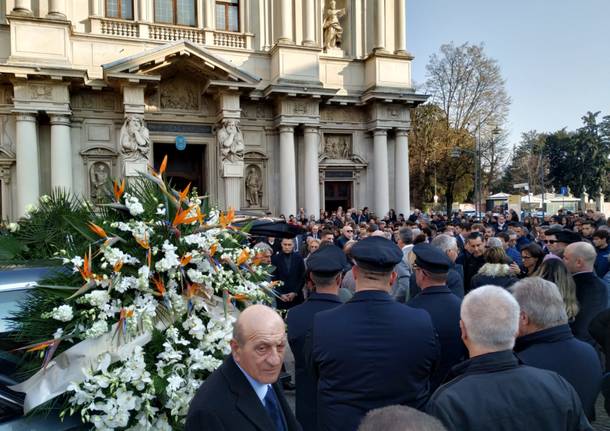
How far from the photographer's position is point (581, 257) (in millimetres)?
4609

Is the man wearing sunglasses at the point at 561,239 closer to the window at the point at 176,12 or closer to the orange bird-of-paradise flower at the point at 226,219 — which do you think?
the orange bird-of-paradise flower at the point at 226,219

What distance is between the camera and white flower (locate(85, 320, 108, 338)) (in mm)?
2703

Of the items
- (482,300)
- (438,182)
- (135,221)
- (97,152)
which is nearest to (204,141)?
(97,152)

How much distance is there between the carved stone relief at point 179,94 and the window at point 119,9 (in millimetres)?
3348

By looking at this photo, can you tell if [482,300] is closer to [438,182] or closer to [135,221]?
[135,221]

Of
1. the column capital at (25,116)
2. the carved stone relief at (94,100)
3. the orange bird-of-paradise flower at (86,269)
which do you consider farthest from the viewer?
the carved stone relief at (94,100)

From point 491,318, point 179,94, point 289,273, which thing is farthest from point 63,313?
point 179,94

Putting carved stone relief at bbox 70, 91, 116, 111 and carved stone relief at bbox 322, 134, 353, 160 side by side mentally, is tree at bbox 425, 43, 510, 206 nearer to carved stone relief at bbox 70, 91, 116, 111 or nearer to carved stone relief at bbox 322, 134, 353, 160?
carved stone relief at bbox 322, 134, 353, 160

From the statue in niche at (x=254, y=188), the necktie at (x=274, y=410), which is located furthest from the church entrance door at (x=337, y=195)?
the necktie at (x=274, y=410)

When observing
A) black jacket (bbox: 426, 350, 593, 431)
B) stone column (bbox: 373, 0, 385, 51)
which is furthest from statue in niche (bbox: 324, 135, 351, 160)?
black jacket (bbox: 426, 350, 593, 431)

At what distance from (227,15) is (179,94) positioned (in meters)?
4.60

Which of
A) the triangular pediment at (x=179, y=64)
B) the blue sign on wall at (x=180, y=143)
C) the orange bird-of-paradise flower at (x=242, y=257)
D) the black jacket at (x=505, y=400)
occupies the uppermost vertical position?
the triangular pediment at (x=179, y=64)

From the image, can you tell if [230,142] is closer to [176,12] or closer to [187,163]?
[187,163]

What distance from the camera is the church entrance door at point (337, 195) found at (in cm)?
2229
